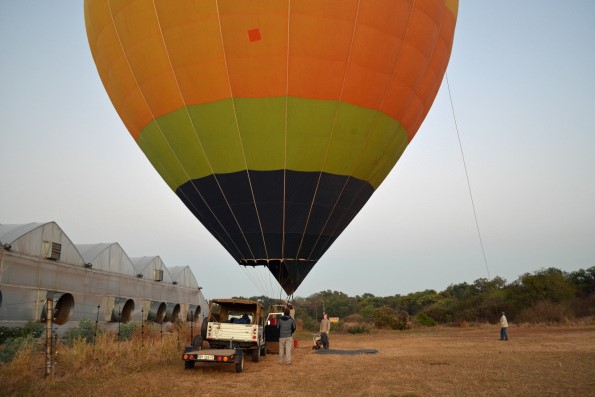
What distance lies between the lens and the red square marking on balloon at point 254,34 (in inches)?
531

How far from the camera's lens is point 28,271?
19.4 m

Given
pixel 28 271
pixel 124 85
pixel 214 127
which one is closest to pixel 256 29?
pixel 214 127

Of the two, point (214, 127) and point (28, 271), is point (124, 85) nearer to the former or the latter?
point (214, 127)

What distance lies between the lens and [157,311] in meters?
32.0

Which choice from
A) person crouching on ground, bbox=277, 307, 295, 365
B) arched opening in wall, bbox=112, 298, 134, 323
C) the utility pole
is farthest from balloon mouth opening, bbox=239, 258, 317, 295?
A: arched opening in wall, bbox=112, 298, 134, 323

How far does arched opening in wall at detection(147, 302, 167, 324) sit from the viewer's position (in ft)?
102

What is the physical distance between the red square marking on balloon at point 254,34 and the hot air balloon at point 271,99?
0.06 meters

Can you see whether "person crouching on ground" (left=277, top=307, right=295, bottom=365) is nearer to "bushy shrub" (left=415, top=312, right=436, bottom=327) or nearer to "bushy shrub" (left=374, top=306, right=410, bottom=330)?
"bushy shrub" (left=374, top=306, right=410, bottom=330)


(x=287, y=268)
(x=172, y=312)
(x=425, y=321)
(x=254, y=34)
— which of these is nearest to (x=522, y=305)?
(x=425, y=321)

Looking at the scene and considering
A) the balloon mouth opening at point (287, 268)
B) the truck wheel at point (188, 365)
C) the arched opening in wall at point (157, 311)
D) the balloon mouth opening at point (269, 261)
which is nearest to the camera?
the truck wheel at point (188, 365)

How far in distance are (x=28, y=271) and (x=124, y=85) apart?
9.09 metres

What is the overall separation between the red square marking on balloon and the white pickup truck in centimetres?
773

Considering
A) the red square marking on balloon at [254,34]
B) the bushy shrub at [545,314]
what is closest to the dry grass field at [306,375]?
the red square marking on balloon at [254,34]

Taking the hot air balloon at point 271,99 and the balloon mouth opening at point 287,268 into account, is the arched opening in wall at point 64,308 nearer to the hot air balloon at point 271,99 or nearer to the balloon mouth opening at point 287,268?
the hot air balloon at point 271,99
